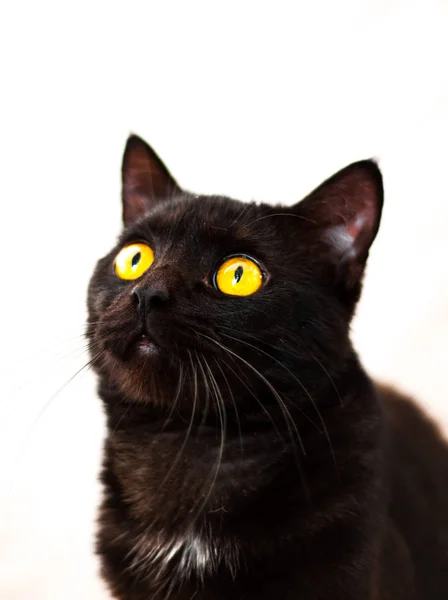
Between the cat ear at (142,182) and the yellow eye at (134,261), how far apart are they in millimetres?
199

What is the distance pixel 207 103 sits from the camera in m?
1.54

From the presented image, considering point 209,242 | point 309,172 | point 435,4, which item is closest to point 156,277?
point 209,242

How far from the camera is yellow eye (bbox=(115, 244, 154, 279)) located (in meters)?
0.94

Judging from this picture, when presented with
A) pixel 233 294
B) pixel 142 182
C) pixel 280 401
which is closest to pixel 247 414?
pixel 280 401

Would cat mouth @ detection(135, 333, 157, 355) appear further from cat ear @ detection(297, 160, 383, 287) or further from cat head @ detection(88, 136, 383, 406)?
cat ear @ detection(297, 160, 383, 287)

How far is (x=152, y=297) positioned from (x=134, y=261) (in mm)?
194

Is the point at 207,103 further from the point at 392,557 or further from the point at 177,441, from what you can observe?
the point at 392,557

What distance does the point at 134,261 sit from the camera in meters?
0.96

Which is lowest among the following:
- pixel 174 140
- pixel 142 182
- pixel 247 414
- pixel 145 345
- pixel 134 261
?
pixel 247 414

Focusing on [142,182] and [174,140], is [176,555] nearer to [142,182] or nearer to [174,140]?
[142,182]

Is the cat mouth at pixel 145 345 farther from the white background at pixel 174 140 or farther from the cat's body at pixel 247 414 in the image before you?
the white background at pixel 174 140

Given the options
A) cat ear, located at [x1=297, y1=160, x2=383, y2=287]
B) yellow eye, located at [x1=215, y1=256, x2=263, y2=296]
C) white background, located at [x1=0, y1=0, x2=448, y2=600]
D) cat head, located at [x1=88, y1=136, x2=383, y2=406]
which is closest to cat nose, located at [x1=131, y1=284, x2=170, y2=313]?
cat head, located at [x1=88, y1=136, x2=383, y2=406]

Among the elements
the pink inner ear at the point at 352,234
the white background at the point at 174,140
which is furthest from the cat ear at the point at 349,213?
the white background at the point at 174,140

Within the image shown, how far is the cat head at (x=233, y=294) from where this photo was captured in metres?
0.79
